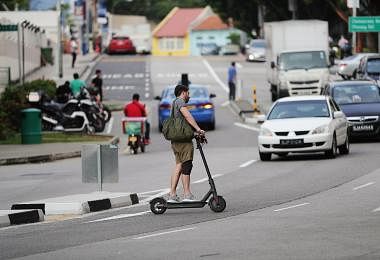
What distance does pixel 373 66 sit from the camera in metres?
50.3

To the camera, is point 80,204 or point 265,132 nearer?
point 80,204

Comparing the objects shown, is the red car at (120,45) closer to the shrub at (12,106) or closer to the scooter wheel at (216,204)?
the shrub at (12,106)

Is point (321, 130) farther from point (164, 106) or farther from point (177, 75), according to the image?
point (177, 75)

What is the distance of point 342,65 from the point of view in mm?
62000

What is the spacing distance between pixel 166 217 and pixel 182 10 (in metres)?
162

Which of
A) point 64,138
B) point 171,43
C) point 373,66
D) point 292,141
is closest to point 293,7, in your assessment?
point 373,66

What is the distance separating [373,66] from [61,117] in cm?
1420

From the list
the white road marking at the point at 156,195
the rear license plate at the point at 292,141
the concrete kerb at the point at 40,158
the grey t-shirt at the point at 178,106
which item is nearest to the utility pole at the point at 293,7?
the concrete kerb at the point at 40,158

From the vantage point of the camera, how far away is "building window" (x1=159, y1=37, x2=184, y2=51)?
176250mm

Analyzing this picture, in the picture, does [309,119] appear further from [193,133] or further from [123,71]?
[123,71]

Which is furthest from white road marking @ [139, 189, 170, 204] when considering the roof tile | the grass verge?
the roof tile

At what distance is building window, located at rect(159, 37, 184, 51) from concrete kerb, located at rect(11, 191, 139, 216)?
508 ft

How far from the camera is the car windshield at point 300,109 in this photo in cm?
2997

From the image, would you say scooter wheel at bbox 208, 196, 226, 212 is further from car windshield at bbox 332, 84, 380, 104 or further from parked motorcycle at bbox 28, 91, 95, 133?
parked motorcycle at bbox 28, 91, 95, 133
